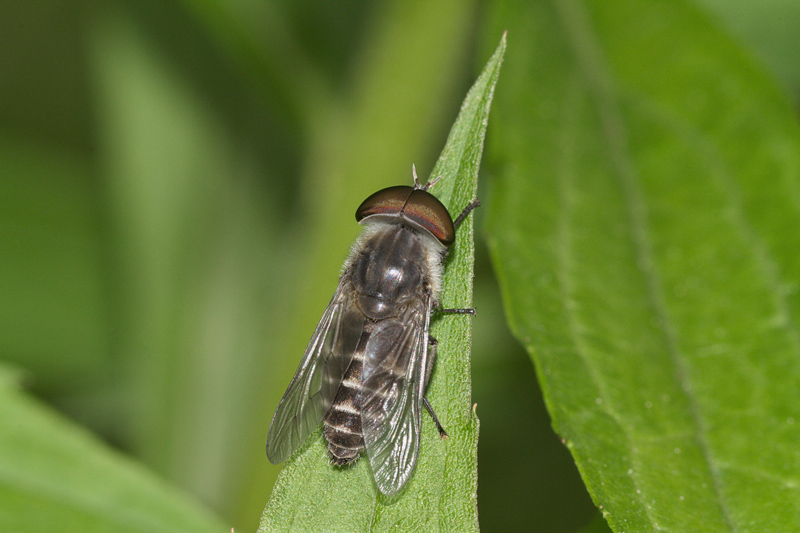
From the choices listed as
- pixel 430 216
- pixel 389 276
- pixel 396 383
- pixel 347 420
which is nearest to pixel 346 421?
pixel 347 420

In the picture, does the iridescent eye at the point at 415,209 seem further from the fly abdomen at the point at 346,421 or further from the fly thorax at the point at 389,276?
the fly abdomen at the point at 346,421

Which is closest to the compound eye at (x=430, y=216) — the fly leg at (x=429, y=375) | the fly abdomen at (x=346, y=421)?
the fly leg at (x=429, y=375)

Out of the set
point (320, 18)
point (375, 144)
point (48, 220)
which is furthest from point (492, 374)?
point (48, 220)

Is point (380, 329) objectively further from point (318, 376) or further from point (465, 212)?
point (465, 212)

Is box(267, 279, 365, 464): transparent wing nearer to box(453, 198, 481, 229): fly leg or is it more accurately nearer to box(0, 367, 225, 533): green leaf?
box(0, 367, 225, 533): green leaf

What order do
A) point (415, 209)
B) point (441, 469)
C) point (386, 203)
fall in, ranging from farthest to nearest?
point (386, 203), point (415, 209), point (441, 469)

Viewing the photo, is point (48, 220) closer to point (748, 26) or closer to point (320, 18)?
point (320, 18)

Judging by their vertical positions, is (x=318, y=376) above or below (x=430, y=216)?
below
